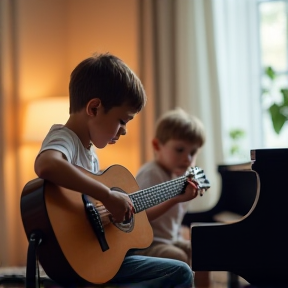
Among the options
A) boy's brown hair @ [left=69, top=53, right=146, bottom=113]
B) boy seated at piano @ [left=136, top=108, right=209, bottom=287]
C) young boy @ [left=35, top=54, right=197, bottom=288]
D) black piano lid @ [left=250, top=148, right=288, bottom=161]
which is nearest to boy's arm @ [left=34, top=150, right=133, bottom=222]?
young boy @ [left=35, top=54, right=197, bottom=288]

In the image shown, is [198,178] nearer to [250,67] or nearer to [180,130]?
[180,130]

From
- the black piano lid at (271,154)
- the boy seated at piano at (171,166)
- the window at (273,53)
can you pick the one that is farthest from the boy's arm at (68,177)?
the window at (273,53)

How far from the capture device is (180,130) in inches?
112

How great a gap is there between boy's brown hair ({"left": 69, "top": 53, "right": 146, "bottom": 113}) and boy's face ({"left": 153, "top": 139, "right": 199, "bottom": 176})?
862 millimetres

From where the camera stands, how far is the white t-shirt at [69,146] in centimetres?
177

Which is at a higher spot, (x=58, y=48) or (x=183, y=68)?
(x=58, y=48)

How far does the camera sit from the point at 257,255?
1.91m

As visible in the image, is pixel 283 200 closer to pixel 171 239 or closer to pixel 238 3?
pixel 171 239

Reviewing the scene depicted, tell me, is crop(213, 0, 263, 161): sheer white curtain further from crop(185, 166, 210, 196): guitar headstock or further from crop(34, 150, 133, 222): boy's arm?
crop(34, 150, 133, 222): boy's arm

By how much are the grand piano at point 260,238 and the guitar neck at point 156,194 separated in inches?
9.0

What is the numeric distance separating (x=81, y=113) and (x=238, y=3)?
2.90m

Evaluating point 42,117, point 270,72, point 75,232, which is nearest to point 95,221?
point 75,232

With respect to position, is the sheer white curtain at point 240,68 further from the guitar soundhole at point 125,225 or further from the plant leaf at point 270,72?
the guitar soundhole at point 125,225

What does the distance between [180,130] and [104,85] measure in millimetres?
960
